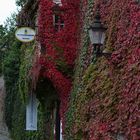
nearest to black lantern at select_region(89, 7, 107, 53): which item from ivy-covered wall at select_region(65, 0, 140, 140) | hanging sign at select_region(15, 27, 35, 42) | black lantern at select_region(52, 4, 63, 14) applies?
ivy-covered wall at select_region(65, 0, 140, 140)

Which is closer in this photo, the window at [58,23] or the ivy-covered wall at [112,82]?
the ivy-covered wall at [112,82]

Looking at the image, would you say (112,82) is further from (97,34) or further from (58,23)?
(58,23)

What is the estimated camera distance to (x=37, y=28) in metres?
17.9

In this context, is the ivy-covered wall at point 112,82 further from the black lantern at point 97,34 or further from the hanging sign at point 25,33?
the hanging sign at point 25,33

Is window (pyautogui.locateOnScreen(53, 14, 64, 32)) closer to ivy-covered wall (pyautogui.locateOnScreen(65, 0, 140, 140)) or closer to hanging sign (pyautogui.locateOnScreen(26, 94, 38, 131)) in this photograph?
ivy-covered wall (pyautogui.locateOnScreen(65, 0, 140, 140))

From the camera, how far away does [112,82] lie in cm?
1198

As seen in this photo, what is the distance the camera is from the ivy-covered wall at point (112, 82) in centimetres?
1041

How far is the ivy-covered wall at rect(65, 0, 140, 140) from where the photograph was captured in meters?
10.4

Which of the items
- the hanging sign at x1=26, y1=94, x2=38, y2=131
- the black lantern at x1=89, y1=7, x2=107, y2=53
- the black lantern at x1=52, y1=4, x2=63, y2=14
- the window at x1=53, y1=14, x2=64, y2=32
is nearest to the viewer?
the black lantern at x1=89, y1=7, x2=107, y2=53

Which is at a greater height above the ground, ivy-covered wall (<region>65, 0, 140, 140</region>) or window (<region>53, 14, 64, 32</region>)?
window (<region>53, 14, 64, 32</region>)

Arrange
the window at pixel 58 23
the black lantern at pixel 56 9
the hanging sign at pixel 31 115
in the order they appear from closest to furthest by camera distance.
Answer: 1. the black lantern at pixel 56 9
2. the window at pixel 58 23
3. the hanging sign at pixel 31 115

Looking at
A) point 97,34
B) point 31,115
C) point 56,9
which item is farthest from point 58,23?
point 31,115

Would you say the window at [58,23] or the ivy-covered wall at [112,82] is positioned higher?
the window at [58,23]

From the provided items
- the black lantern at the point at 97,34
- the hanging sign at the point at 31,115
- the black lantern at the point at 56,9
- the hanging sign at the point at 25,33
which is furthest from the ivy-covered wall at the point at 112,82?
the hanging sign at the point at 31,115
